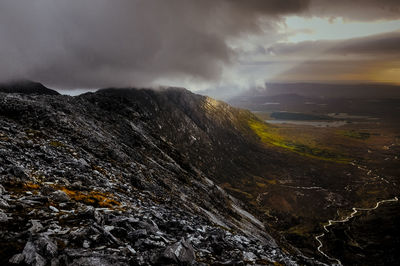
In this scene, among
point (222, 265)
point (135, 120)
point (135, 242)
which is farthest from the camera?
point (135, 120)

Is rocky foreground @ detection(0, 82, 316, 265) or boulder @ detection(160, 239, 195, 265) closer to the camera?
rocky foreground @ detection(0, 82, 316, 265)

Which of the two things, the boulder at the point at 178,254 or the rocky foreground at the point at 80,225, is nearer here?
the rocky foreground at the point at 80,225

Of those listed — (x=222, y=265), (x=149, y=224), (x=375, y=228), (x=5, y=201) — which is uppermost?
(x=5, y=201)

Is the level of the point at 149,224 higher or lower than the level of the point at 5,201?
lower

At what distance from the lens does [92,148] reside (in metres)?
49.8

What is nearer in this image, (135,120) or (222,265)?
(222,265)

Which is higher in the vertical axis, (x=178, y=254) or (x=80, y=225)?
(x=80, y=225)

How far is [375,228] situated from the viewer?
580ft

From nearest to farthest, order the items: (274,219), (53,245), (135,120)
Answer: (53,245), (135,120), (274,219)

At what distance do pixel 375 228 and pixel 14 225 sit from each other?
745ft

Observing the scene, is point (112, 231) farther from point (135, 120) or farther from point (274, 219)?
point (274, 219)

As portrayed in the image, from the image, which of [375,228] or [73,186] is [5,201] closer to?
[73,186]

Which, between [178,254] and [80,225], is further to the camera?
[80,225]

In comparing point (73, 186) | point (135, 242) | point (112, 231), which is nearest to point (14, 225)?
point (112, 231)
